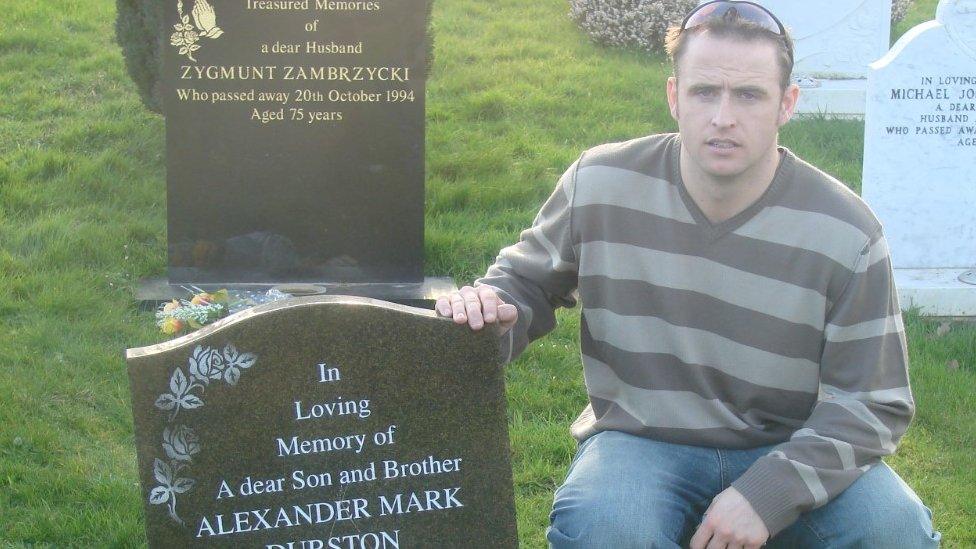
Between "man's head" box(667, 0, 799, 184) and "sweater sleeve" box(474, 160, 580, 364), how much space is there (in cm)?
36

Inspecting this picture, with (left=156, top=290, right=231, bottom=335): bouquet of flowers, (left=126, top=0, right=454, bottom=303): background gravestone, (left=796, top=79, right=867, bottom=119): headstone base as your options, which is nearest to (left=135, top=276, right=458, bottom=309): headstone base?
(left=126, top=0, right=454, bottom=303): background gravestone

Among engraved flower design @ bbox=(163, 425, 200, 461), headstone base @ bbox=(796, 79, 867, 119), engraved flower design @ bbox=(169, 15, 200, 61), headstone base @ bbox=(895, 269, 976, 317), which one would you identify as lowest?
headstone base @ bbox=(895, 269, 976, 317)

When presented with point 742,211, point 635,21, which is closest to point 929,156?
point 635,21

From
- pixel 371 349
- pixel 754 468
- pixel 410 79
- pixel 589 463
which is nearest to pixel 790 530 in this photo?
pixel 754 468

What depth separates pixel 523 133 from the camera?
276 inches

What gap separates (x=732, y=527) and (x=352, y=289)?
3.31 metres

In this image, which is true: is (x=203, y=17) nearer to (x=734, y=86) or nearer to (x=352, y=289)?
(x=352, y=289)

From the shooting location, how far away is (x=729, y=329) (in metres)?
2.71

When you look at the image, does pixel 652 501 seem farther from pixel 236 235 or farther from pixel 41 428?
pixel 236 235

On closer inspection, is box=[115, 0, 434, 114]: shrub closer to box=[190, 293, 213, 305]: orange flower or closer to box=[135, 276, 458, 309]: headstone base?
box=[135, 276, 458, 309]: headstone base

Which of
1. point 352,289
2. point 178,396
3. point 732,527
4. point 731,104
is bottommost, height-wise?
point 352,289

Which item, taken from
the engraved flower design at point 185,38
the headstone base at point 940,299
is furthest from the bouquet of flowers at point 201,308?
the headstone base at point 940,299

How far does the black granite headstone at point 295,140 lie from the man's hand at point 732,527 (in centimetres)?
322

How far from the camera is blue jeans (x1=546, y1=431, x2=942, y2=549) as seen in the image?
253cm
